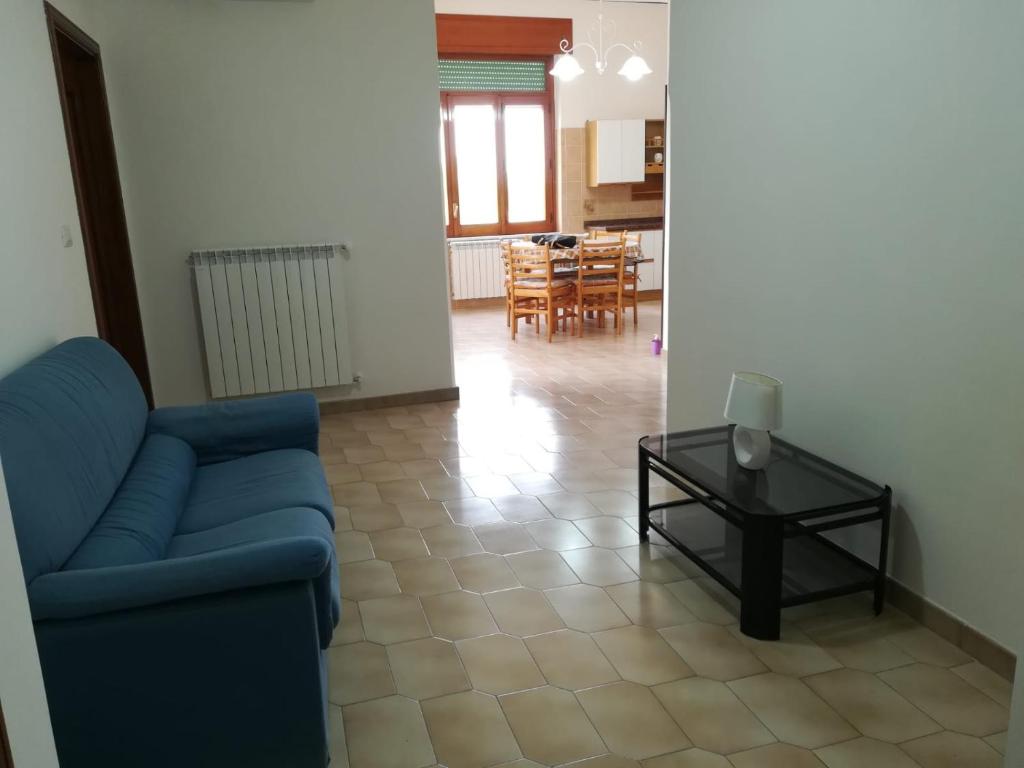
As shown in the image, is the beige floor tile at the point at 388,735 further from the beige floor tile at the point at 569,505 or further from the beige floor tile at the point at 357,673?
the beige floor tile at the point at 569,505

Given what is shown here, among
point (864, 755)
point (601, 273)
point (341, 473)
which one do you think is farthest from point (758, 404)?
point (601, 273)

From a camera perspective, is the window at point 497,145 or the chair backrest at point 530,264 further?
the window at point 497,145

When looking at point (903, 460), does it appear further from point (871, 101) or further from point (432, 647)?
point (432, 647)

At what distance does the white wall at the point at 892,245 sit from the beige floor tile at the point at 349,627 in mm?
1709

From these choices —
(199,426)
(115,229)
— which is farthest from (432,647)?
(115,229)

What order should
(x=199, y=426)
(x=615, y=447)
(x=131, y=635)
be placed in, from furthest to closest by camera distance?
(x=615, y=447)
(x=199, y=426)
(x=131, y=635)

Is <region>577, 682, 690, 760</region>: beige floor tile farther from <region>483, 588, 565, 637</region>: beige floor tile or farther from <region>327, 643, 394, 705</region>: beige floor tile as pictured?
<region>327, 643, 394, 705</region>: beige floor tile

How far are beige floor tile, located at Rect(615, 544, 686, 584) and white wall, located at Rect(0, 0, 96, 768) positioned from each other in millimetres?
2152

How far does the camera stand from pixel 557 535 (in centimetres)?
326

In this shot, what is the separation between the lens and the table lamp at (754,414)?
8.74 ft

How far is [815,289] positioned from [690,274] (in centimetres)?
85

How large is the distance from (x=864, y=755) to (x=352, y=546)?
1.98m

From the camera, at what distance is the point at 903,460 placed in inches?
99.2

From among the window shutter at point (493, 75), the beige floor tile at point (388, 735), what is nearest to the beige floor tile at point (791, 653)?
the beige floor tile at point (388, 735)
